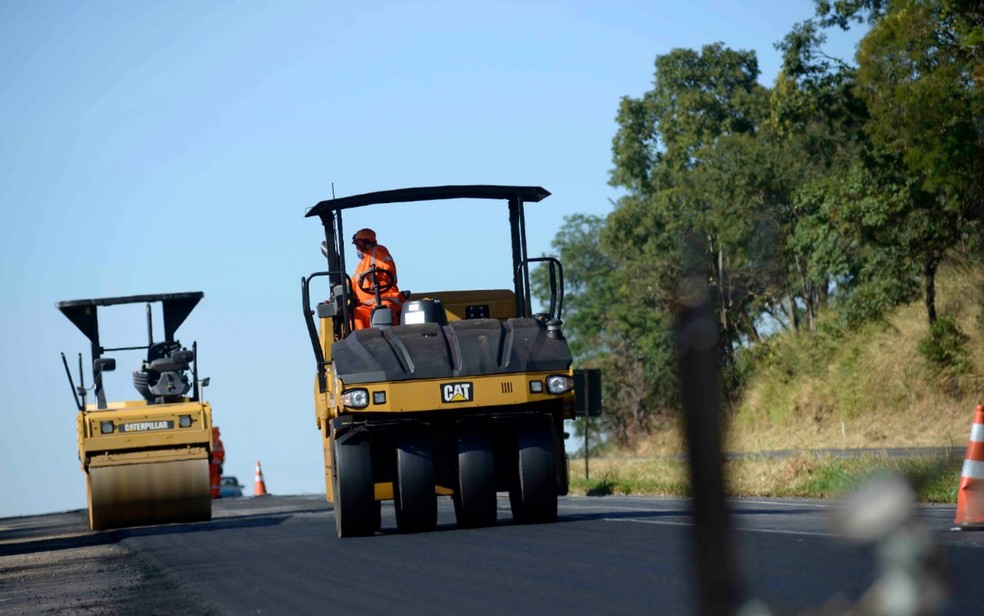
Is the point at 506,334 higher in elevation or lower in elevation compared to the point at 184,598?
higher

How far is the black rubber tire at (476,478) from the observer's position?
13.6m

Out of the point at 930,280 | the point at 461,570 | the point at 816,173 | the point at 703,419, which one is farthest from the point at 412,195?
the point at 816,173

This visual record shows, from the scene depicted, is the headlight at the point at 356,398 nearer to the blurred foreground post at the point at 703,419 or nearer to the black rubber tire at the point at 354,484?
the black rubber tire at the point at 354,484

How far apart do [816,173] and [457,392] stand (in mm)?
38371

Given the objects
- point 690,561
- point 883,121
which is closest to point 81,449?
point 883,121

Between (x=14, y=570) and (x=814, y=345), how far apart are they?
32152mm

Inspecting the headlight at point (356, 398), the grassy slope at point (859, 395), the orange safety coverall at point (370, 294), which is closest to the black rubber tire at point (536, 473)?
the headlight at point (356, 398)

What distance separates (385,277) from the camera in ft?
48.9

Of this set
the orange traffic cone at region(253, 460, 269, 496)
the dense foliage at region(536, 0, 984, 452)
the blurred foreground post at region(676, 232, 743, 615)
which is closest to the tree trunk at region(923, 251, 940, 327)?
the dense foliage at region(536, 0, 984, 452)

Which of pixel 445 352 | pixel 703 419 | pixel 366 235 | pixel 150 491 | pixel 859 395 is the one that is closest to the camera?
pixel 703 419

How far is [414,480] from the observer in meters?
13.5

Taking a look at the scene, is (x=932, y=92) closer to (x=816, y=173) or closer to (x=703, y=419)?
(x=816, y=173)

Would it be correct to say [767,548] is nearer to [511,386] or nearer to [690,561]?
[511,386]

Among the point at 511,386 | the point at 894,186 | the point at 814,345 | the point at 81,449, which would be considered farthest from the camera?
the point at 814,345
